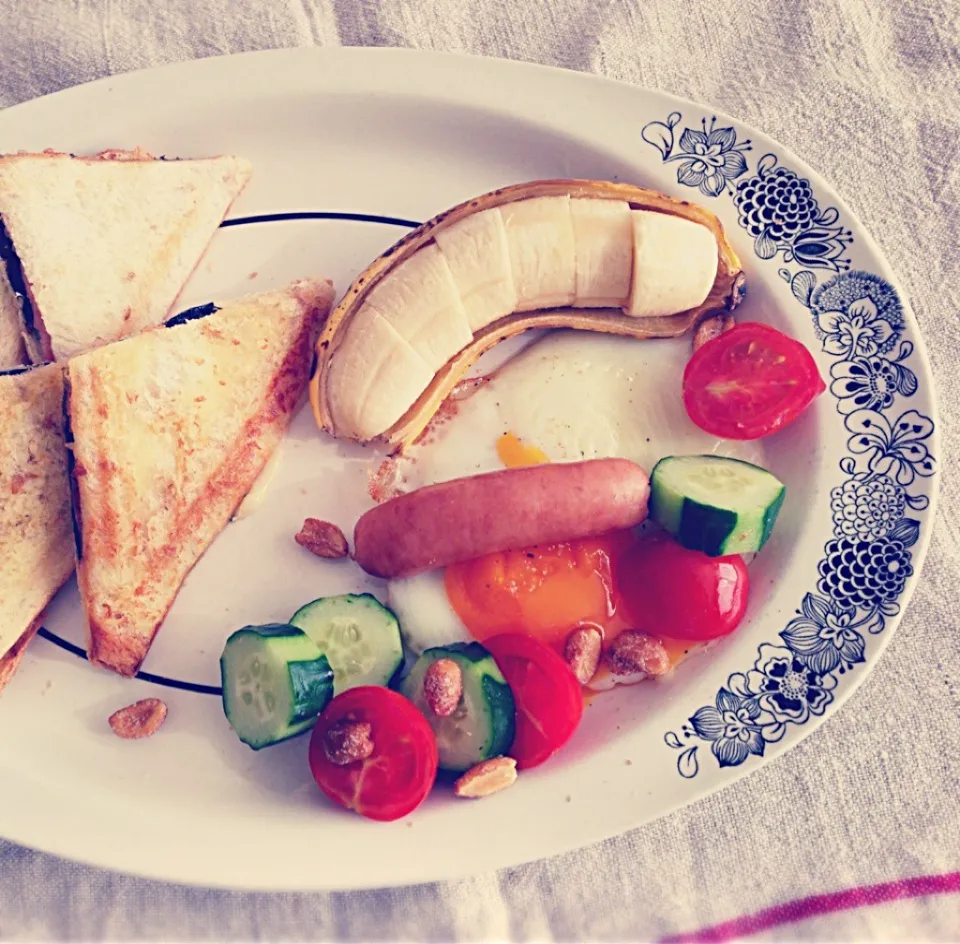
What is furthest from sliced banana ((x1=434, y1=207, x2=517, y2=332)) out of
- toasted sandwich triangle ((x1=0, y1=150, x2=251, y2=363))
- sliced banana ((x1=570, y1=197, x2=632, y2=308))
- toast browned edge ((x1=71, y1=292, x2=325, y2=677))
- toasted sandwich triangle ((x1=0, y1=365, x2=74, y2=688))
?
toasted sandwich triangle ((x1=0, y1=365, x2=74, y2=688))

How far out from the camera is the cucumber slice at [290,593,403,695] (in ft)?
9.17

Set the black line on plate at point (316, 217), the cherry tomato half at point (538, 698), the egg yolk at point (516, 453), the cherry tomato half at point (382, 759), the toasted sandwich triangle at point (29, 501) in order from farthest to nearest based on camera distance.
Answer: the black line on plate at point (316, 217) → the egg yolk at point (516, 453) → the toasted sandwich triangle at point (29, 501) → the cherry tomato half at point (538, 698) → the cherry tomato half at point (382, 759)

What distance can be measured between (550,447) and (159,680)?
1505mm

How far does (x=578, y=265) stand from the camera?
3.06m

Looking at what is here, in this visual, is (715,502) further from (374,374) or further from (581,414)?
(374,374)

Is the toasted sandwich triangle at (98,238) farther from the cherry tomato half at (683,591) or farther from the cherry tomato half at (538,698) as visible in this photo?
the cherry tomato half at (683,591)

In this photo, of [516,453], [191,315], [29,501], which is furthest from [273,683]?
[191,315]

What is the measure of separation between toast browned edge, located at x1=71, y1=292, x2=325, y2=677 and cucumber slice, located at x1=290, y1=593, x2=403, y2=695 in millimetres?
487

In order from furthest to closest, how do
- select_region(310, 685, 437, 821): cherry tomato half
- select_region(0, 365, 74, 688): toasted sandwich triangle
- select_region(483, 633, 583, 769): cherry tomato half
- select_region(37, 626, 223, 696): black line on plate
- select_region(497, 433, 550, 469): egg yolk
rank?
select_region(497, 433, 550, 469): egg yolk
select_region(37, 626, 223, 696): black line on plate
select_region(0, 365, 74, 688): toasted sandwich triangle
select_region(483, 633, 583, 769): cherry tomato half
select_region(310, 685, 437, 821): cherry tomato half

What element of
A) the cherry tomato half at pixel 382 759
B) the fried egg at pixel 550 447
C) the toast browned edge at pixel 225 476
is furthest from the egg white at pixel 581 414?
the cherry tomato half at pixel 382 759

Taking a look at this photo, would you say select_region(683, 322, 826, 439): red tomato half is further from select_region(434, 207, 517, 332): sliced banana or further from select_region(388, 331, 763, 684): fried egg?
select_region(434, 207, 517, 332): sliced banana

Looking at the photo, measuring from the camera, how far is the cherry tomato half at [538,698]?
8.85 feet

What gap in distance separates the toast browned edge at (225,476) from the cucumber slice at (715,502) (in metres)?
1.27

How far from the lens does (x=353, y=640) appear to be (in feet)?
9.21
